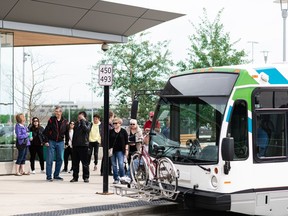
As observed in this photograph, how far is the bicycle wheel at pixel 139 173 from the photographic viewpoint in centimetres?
1148

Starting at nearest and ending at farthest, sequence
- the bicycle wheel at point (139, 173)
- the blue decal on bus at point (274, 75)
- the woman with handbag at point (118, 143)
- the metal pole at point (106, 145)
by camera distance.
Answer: the blue decal on bus at point (274, 75)
the bicycle wheel at point (139, 173)
the metal pole at point (106, 145)
the woman with handbag at point (118, 143)

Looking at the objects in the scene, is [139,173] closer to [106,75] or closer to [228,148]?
[228,148]

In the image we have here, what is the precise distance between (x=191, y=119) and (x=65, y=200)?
3348mm

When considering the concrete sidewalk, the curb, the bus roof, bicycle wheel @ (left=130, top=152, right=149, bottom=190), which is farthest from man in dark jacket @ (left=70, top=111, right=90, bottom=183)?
the bus roof

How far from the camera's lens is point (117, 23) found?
19766 millimetres

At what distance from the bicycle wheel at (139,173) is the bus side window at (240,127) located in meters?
1.82

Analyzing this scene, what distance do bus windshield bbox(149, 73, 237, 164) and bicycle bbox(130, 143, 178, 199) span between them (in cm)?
24

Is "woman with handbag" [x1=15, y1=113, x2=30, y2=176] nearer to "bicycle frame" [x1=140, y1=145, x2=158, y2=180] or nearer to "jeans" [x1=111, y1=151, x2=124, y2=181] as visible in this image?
"jeans" [x1=111, y1=151, x2=124, y2=181]

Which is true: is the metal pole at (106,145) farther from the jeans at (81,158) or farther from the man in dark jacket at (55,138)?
the man in dark jacket at (55,138)

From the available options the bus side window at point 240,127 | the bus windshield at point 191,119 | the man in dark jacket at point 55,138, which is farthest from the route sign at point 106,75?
the bus side window at point 240,127

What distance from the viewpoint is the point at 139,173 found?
11.6 metres

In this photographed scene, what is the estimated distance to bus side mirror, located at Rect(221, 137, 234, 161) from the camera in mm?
10047

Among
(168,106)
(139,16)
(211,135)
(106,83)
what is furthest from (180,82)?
(139,16)

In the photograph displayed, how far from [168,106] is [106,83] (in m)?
2.10
